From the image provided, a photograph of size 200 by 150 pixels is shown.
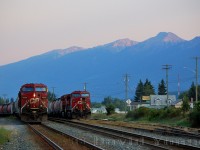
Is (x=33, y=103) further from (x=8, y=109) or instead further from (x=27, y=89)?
(x=8, y=109)

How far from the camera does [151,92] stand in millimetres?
161250

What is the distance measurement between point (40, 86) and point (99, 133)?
592 inches

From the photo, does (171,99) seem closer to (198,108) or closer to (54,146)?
(198,108)

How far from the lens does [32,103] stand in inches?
1486

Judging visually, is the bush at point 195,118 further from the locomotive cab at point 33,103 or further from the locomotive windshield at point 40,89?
the locomotive windshield at point 40,89

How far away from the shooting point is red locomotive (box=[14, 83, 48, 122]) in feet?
124

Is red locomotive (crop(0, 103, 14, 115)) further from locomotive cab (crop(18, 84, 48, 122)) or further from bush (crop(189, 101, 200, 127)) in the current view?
bush (crop(189, 101, 200, 127))

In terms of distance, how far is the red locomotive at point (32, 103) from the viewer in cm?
3766

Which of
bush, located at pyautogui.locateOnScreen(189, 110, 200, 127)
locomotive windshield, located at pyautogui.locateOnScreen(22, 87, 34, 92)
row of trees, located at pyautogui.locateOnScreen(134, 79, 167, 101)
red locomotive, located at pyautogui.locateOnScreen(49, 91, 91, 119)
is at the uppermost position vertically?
row of trees, located at pyautogui.locateOnScreen(134, 79, 167, 101)

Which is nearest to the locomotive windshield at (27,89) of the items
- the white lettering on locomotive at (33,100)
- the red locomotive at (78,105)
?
the white lettering on locomotive at (33,100)

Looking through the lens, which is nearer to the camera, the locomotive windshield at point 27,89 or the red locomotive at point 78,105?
the locomotive windshield at point 27,89

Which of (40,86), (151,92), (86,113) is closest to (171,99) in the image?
(151,92)

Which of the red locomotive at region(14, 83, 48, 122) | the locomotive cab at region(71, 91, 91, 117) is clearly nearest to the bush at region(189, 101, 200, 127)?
the red locomotive at region(14, 83, 48, 122)

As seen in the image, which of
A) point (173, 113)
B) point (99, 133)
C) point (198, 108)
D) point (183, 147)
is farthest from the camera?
point (173, 113)
